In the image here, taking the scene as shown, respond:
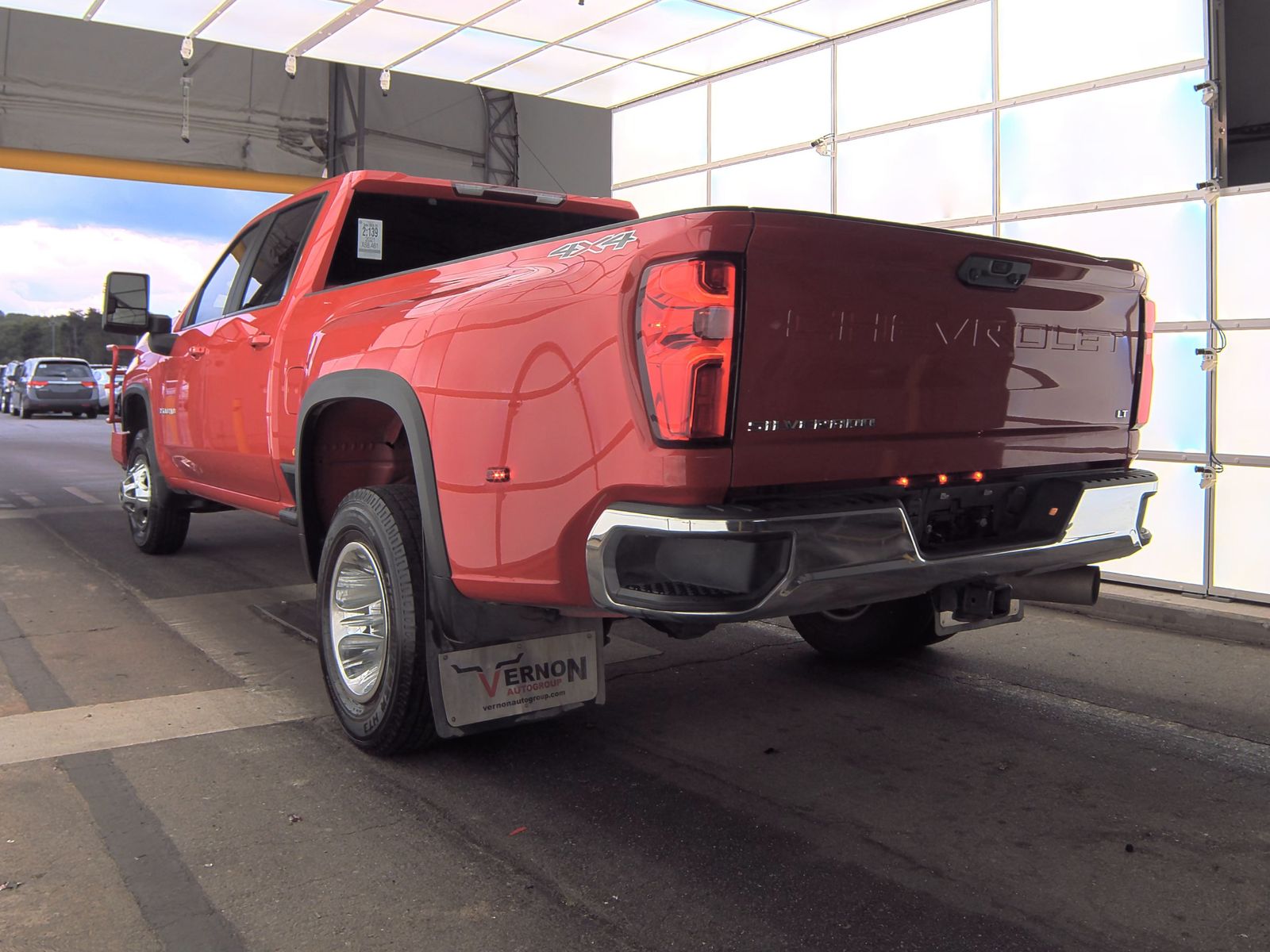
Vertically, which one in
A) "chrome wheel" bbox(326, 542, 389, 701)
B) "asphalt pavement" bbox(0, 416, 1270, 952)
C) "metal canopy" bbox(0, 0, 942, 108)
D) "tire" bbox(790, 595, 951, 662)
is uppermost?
"metal canopy" bbox(0, 0, 942, 108)

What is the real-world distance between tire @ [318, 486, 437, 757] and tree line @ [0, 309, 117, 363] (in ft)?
288

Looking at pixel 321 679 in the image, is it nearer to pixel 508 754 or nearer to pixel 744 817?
pixel 508 754

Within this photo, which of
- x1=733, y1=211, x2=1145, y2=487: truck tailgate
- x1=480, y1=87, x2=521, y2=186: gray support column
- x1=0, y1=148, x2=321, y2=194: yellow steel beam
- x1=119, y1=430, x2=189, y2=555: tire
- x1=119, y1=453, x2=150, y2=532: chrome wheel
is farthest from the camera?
x1=480, y1=87, x2=521, y2=186: gray support column

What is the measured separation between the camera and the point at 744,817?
3.40m

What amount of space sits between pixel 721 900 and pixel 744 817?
0.54 m

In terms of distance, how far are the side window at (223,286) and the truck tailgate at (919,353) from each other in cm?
388

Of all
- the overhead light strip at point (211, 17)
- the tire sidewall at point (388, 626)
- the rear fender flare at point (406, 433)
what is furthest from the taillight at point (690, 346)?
the overhead light strip at point (211, 17)

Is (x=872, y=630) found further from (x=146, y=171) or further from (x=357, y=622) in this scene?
(x=146, y=171)

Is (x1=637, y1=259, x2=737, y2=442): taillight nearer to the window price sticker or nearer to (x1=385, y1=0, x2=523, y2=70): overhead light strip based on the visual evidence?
the window price sticker

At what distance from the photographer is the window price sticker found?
5.02 m

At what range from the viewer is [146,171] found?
53.0 ft

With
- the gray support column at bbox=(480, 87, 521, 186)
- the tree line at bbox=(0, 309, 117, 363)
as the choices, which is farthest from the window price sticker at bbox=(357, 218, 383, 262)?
the tree line at bbox=(0, 309, 117, 363)

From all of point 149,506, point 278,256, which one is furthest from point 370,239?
point 149,506

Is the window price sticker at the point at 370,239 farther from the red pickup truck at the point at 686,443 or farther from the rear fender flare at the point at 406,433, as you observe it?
the rear fender flare at the point at 406,433
